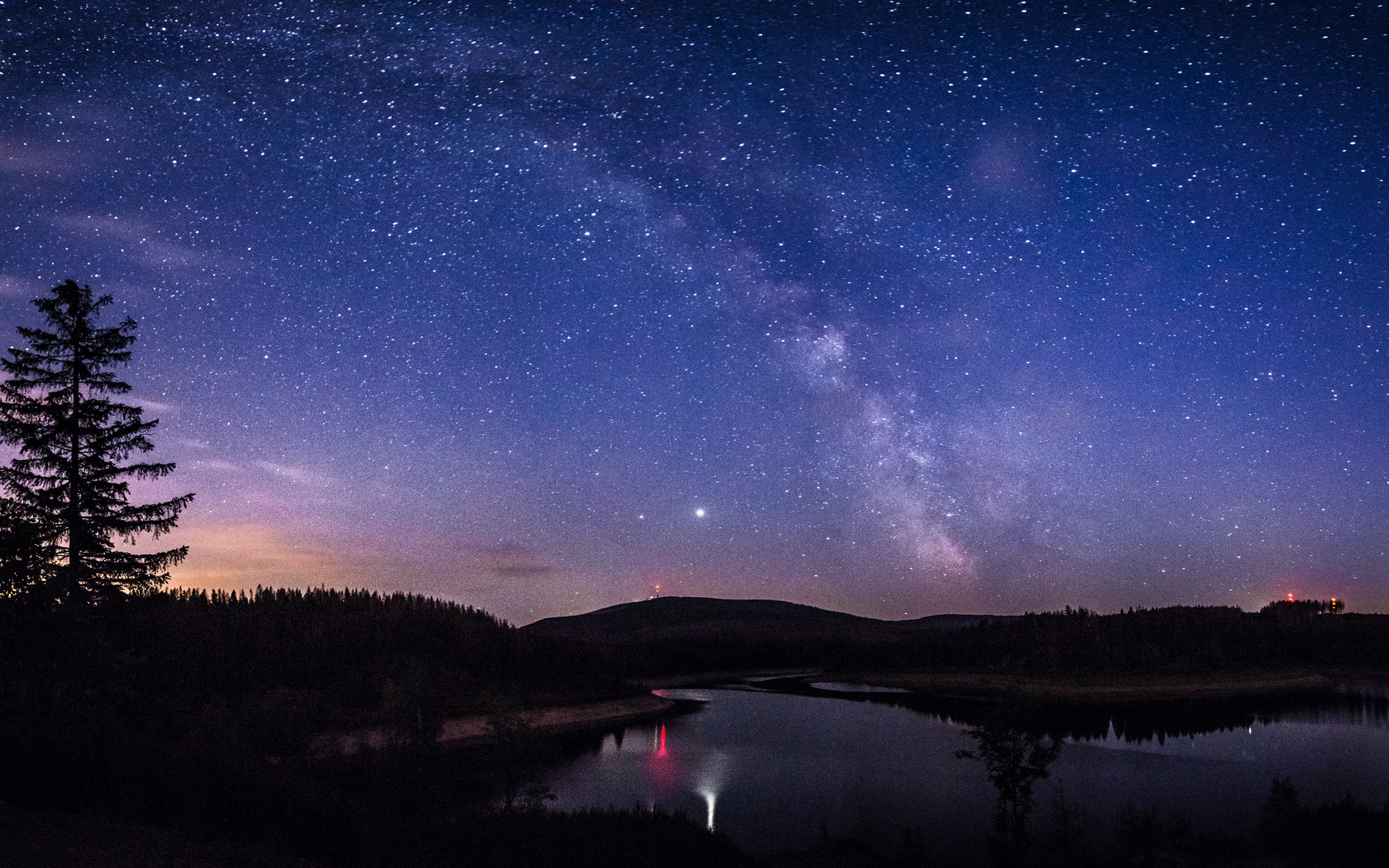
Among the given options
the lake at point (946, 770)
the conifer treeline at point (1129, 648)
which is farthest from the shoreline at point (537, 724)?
the conifer treeline at point (1129, 648)

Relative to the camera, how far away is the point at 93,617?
37.4m

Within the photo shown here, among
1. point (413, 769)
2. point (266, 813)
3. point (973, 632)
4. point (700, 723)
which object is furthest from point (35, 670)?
point (973, 632)

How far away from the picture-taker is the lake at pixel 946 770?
43312mm

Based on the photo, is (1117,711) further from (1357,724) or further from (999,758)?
(999,758)

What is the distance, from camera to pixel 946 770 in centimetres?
6106

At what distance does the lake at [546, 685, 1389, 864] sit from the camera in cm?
4331

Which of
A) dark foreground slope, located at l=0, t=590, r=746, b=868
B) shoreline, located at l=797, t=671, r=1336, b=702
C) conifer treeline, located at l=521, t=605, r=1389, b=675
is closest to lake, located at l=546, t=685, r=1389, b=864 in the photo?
dark foreground slope, located at l=0, t=590, r=746, b=868

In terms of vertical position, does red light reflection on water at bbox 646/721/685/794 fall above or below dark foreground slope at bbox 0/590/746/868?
below

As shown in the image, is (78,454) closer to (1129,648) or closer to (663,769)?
(663,769)

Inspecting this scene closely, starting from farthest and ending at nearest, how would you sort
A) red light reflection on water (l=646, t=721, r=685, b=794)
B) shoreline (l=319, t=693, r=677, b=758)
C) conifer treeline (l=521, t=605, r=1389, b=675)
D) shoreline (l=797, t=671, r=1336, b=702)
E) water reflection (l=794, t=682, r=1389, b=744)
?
conifer treeline (l=521, t=605, r=1389, b=675) < shoreline (l=797, t=671, r=1336, b=702) < water reflection (l=794, t=682, r=1389, b=744) < shoreline (l=319, t=693, r=677, b=758) < red light reflection on water (l=646, t=721, r=685, b=794)

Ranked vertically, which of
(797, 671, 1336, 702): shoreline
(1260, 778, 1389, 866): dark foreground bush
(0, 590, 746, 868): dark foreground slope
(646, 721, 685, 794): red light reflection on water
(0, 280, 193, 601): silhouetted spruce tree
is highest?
(0, 280, 193, 601): silhouetted spruce tree

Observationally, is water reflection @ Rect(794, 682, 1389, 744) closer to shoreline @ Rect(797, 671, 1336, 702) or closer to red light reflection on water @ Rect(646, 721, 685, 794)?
shoreline @ Rect(797, 671, 1336, 702)

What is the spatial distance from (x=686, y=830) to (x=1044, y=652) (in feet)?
450

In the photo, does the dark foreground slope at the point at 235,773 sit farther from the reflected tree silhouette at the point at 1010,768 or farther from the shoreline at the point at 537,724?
the reflected tree silhouette at the point at 1010,768
